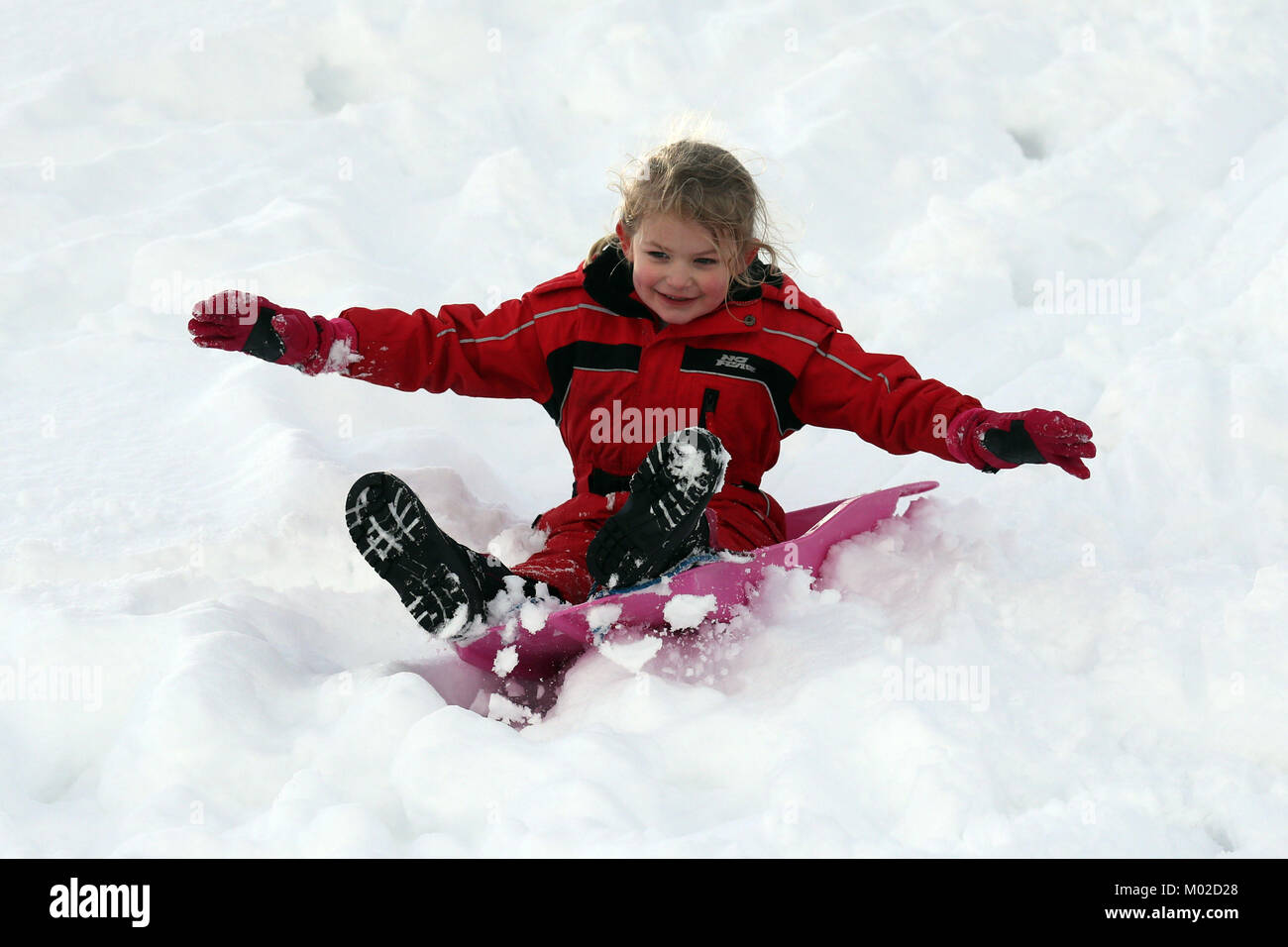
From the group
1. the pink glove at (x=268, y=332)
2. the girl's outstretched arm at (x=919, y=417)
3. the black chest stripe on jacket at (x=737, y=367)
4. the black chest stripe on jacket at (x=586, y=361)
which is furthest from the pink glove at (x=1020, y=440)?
the pink glove at (x=268, y=332)

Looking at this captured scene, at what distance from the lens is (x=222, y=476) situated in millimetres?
2672

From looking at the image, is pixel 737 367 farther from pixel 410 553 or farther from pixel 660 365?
pixel 410 553

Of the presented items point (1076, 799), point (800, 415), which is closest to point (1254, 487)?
point (800, 415)

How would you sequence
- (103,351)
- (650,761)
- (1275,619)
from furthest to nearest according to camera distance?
(103,351), (1275,619), (650,761)

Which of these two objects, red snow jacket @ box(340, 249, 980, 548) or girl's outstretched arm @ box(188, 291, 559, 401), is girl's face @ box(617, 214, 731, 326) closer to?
red snow jacket @ box(340, 249, 980, 548)

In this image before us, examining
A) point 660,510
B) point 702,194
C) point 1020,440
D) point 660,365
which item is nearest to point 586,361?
point 660,365

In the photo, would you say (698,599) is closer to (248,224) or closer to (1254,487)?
(1254,487)

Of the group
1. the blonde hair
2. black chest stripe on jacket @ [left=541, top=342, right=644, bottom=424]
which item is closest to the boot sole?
black chest stripe on jacket @ [left=541, top=342, right=644, bottom=424]

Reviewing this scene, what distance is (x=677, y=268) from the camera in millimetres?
2137

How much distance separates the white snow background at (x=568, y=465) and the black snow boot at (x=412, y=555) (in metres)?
0.14

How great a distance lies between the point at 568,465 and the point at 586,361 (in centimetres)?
75

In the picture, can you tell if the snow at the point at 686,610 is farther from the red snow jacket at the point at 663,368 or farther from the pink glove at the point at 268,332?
the pink glove at the point at 268,332

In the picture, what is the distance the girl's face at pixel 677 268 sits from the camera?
2.10 metres

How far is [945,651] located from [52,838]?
4.18 ft
